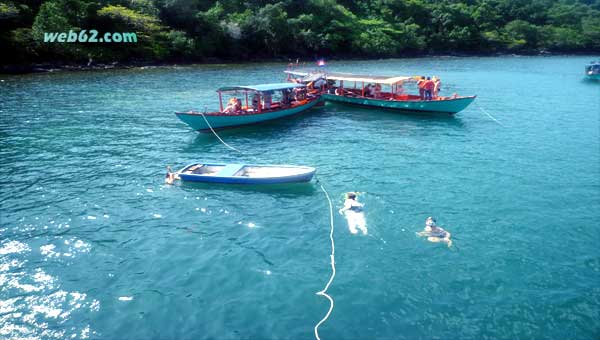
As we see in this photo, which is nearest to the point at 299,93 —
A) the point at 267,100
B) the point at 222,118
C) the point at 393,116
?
the point at 267,100

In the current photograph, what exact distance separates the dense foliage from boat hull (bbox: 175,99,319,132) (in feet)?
190

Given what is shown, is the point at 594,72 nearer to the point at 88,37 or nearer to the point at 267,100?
the point at 267,100

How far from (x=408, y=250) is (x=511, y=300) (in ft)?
14.6

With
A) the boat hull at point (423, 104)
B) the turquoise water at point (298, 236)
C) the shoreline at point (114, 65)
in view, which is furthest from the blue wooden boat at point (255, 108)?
the shoreline at point (114, 65)

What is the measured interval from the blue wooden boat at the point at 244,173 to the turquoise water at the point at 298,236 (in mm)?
643

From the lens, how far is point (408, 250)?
18500 mm

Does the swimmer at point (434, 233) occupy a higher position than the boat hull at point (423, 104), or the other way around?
the boat hull at point (423, 104)

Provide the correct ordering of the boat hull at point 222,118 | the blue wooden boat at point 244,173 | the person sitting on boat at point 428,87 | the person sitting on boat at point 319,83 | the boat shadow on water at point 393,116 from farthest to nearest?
the person sitting on boat at point 319,83, the person sitting on boat at point 428,87, the boat shadow on water at point 393,116, the boat hull at point 222,118, the blue wooden boat at point 244,173

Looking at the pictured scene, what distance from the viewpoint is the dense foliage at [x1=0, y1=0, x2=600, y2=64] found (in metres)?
80.4

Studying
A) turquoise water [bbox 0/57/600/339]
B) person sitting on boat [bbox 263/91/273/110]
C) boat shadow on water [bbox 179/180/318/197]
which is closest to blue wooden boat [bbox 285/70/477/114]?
turquoise water [bbox 0/57/600/339]

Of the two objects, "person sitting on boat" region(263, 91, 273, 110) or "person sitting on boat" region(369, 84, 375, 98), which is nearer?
"person sitting on boat" region(263, 91, 273, 110)

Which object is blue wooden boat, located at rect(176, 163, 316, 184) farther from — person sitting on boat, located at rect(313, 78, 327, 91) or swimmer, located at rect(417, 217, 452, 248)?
person sitting on boat, located at rect(313, 78, 327, 91)

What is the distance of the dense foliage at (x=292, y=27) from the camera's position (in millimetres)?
80438

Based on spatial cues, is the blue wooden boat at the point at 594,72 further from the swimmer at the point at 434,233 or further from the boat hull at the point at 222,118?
the swimmer at the point at 434,233
